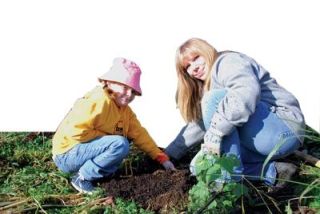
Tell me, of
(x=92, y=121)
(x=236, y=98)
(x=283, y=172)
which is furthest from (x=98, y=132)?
(x=283, y=172)

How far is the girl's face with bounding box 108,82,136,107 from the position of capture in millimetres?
3848

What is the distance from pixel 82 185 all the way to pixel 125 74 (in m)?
0.74

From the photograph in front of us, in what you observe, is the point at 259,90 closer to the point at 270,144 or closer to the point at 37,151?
the point at 270,144

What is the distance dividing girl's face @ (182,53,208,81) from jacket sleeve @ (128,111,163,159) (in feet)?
1.78

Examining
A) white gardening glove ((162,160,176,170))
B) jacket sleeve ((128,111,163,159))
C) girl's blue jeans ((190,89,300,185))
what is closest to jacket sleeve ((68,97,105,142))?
jacket sleeve ((128,111,163,159))

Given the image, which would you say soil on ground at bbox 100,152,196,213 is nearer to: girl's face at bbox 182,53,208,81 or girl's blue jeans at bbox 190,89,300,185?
girl's blue jeans at bbox 190,89,300,185

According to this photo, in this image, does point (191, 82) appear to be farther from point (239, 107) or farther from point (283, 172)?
point (283, 172)

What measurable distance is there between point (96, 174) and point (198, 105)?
0.82 meters

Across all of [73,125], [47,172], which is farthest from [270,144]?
[47,172]

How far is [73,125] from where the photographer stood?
3.85m

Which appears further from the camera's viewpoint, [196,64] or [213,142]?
[196,64]

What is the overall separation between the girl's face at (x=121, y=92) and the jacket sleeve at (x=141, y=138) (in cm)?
30

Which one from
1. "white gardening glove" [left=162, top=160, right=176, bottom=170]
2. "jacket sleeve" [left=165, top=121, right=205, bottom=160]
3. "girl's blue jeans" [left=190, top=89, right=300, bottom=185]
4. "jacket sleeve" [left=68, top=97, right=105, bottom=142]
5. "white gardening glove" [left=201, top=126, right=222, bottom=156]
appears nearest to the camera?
"white gardening glove" [left=201, top=126, right=222, bottom=156]

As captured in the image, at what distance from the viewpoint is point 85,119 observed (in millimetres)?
3814
